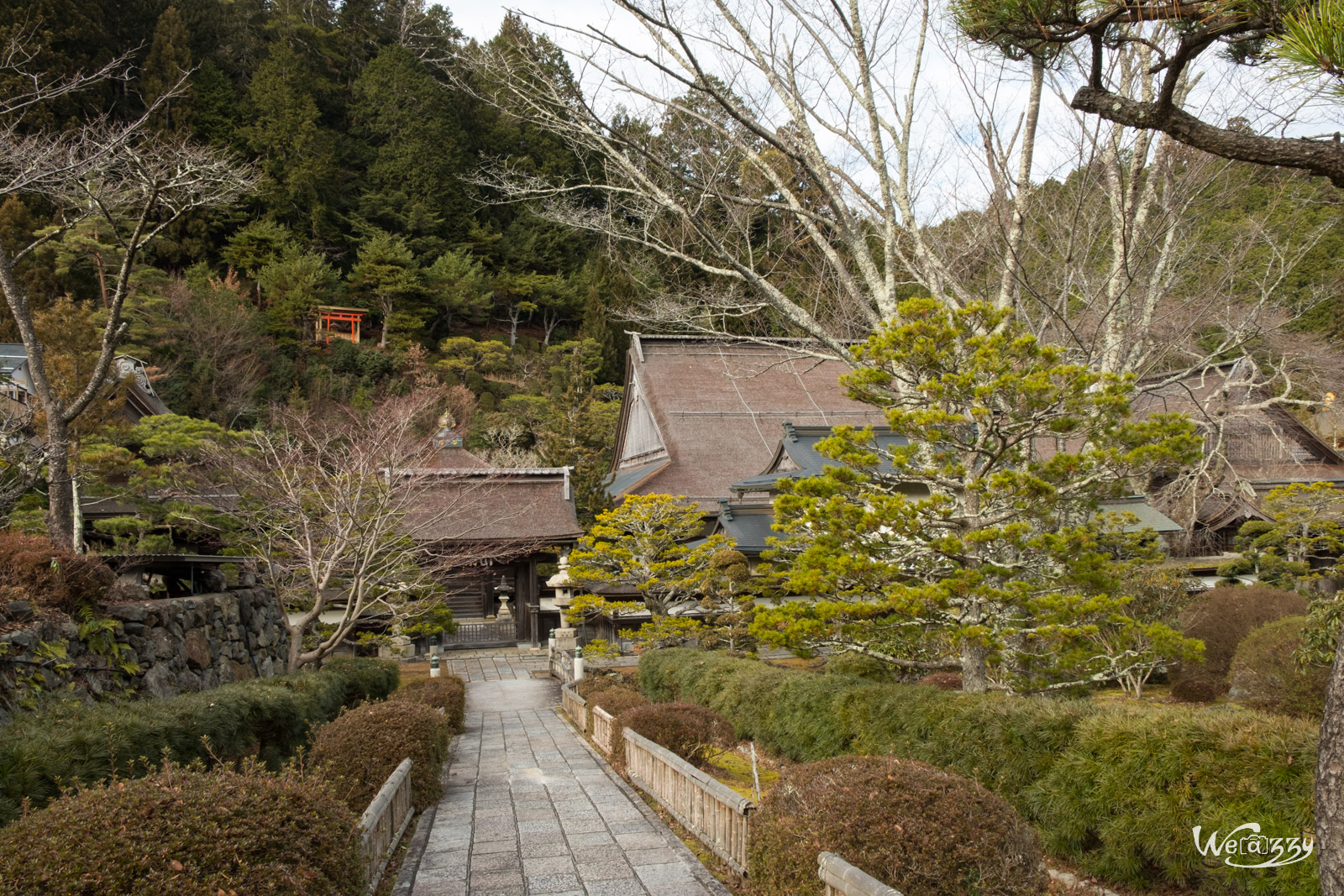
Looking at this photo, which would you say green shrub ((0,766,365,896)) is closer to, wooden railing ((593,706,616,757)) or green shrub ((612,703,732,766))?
green shrub ((612,703,732,766))

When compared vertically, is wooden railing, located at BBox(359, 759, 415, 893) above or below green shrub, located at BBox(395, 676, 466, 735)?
above

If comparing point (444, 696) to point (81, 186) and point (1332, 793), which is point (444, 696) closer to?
point (81, 186)

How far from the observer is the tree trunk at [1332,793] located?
8.21ft

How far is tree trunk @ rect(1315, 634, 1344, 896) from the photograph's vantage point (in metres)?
2.50

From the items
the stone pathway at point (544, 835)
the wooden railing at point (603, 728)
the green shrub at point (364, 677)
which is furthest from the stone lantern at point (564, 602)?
the wooden railing at point (603, 728)

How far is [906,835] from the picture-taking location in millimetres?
3768

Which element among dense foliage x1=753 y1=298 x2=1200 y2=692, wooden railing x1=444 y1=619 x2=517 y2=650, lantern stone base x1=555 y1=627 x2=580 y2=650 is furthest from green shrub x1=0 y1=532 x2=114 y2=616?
wooden railing x1=444 y1=619 x2=517 y2=650

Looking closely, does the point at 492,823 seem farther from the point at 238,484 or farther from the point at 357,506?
the point at 238,484

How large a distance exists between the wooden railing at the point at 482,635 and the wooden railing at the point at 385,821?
15.4 metres

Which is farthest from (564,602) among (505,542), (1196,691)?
(1196,691)

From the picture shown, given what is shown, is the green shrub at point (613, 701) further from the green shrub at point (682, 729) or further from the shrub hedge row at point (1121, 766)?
the shrub hedge row at point (1121, 766)

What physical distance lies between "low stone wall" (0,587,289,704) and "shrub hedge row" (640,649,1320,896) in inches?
262

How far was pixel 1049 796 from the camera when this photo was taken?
18.6ft

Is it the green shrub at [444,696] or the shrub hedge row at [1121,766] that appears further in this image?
the green shrub at [444,696]
